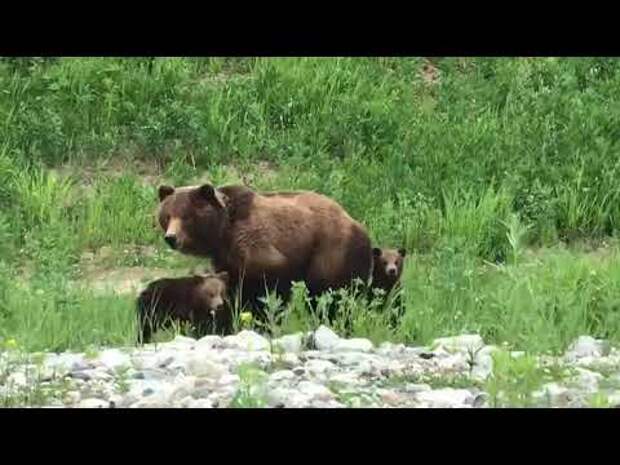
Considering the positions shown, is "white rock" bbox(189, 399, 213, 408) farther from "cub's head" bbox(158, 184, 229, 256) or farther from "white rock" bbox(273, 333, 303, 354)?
"cub's head" bbox(158, 184, 229, 256)

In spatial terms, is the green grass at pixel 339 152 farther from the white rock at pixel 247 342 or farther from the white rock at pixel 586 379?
the white rock at pixel 586 379

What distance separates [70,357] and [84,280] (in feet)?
13.1

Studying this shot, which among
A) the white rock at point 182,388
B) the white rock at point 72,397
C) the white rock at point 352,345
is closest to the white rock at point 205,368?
the white rock at point 182,388

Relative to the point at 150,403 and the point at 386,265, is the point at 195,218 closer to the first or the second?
the point at 386,265

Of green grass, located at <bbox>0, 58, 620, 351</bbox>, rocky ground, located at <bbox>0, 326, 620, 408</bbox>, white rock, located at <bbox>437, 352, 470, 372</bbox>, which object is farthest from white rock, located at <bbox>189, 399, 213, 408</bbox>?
green grass, located at <bbox>0, 58, 620, 351</bbox>

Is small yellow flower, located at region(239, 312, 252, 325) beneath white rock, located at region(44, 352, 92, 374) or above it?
beneath

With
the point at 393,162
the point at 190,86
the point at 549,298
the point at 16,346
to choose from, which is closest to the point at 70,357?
the point at 16,346

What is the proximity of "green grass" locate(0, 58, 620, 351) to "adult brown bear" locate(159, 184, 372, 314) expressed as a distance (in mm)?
979

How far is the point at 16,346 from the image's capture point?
8.89m

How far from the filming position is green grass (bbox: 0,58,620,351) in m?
13.0

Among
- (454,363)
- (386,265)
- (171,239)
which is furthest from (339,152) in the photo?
(454,363)

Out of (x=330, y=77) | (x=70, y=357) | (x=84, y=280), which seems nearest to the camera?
(x=70, y=357)

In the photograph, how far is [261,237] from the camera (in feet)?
32.5

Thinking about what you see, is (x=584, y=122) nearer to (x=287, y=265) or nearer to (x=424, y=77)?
(x=424, y=77)
